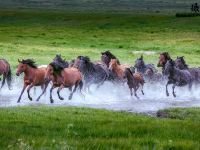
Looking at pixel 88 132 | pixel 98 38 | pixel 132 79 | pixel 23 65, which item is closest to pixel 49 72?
pixel 23 65

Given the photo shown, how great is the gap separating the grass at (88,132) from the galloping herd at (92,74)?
218 inches

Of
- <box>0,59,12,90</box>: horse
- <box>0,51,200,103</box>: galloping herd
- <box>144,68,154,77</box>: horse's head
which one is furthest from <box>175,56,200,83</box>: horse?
<box>0,59,12,90</box>: horse

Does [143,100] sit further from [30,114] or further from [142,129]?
[142,129]

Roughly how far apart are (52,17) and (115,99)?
79.0 meters

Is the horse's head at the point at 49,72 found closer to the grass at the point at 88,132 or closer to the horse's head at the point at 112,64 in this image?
the horse's head at the point at 112,64

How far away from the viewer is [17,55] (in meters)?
41.8

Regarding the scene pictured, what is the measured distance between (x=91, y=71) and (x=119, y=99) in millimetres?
2526

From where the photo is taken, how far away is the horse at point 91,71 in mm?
26125

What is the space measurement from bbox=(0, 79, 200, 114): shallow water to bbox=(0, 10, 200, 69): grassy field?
9.91 meters

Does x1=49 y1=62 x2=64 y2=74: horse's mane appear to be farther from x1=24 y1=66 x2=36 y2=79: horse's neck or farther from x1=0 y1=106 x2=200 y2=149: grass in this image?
x1=0 y1=106 x2=200 y2=149: grass

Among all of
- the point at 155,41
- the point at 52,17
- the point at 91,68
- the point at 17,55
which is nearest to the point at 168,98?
the point at 91,68

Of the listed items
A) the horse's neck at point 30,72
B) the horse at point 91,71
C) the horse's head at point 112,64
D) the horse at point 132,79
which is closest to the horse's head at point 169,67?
the horse at point 132,79

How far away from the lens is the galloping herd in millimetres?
23312

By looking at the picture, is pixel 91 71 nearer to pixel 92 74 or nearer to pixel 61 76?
pixel 92 74
